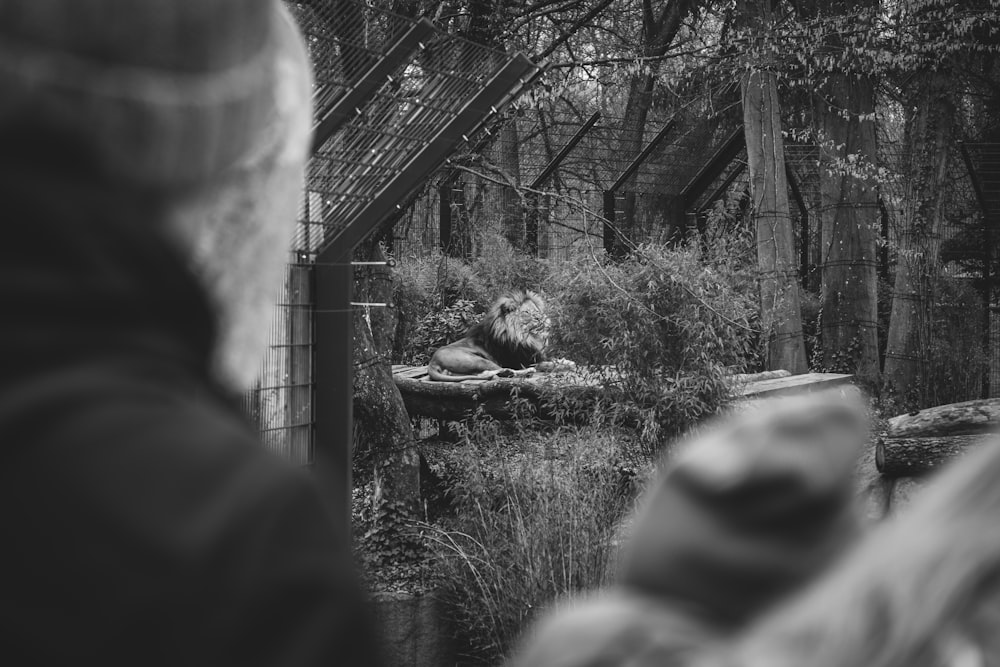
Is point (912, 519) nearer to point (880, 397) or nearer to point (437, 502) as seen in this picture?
point (437, 502)

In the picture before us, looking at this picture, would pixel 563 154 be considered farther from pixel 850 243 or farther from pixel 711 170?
pixel 850 243

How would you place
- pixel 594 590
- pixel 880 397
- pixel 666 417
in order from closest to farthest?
pixel 594 590 → pixel 666 417 → pixel 880 397

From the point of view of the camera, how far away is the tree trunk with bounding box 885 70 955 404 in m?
11.4

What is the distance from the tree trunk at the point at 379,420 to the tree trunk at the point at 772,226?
4.61m

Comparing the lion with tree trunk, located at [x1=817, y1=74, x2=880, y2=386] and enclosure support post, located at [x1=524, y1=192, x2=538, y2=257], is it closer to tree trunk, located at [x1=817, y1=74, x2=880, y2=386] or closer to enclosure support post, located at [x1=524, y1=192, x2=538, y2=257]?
tree trunk, located at [x1=817, y1=74, x2=880, y2=386]

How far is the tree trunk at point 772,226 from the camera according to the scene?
10.7 m

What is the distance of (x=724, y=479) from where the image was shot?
0.60 metres

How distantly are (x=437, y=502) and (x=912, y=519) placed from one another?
7149mm

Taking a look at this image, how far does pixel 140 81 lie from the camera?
68cm

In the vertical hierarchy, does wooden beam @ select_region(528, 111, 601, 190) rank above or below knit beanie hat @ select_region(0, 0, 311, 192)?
above

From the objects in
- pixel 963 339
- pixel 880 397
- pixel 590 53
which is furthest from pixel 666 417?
pixel 963 339

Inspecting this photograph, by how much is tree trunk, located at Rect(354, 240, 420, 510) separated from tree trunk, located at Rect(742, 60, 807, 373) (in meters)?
4.61

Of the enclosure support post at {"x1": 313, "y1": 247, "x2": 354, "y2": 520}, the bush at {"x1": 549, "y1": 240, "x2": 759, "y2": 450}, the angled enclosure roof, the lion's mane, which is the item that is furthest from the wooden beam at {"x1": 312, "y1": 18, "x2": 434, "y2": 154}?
the lion's mane

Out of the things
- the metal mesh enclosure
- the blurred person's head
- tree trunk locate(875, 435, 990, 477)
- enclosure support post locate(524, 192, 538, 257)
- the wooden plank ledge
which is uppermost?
enclosure support post locate(524, 192, 538, 257)
